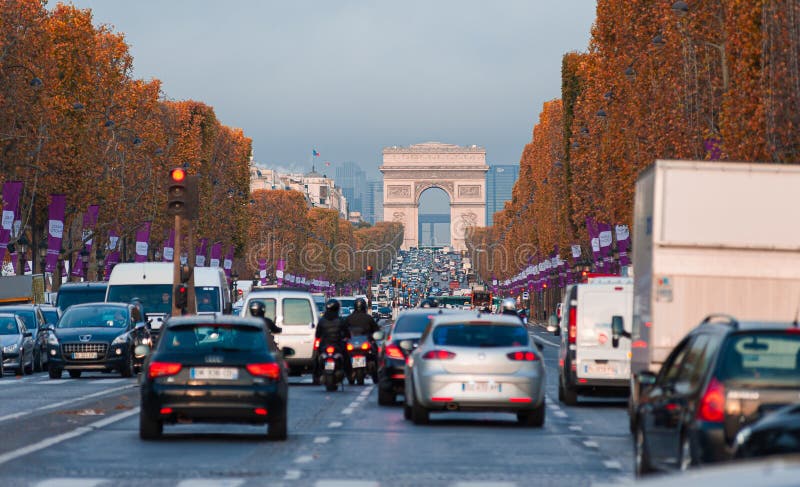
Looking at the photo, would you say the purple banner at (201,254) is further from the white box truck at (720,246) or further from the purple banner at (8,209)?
the white box truck at (720,246)

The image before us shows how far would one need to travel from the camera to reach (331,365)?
99.1 feet

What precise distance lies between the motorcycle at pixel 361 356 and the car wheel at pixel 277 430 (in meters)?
13.1

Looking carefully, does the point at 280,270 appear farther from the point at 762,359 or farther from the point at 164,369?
the point at 762,359

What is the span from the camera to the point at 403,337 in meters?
26.3

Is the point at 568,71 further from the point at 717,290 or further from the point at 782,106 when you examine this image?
the point at 717,290

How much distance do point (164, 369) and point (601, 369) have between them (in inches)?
403

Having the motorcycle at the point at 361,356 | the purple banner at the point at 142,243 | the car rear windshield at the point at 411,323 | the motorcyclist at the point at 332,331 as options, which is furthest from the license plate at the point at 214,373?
the purple banner at the point at 142,243

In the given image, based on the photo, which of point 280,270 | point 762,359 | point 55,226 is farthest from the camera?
point 280,270

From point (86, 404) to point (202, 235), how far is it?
61312 mm

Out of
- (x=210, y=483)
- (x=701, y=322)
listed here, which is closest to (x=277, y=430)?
(x=210, y=483)

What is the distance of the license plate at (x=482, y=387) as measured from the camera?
65.8 ft

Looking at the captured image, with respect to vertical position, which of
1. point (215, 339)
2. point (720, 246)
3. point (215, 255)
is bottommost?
point (215, 339)

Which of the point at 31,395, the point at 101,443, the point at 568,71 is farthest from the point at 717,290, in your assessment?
the point at 568,71

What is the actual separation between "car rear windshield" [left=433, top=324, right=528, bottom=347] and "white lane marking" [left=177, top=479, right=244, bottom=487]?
23.8ft
